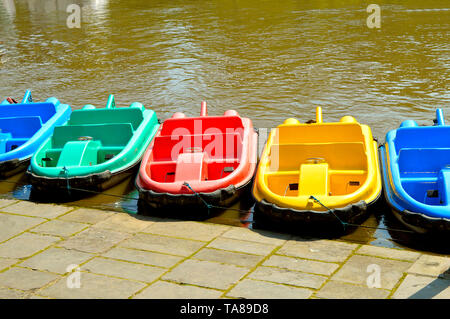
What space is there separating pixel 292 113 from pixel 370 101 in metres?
2.07

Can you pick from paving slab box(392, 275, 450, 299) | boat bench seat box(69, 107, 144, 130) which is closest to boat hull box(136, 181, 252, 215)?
boat bench seat box(69, 107, 144, 130)

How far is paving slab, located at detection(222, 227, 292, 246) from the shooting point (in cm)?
751

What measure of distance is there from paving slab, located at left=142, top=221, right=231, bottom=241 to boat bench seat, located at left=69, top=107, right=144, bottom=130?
324 cm

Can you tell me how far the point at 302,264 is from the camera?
680 cm

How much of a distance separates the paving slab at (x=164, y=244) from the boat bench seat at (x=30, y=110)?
16.0 feet

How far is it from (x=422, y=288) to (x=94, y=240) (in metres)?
4.01

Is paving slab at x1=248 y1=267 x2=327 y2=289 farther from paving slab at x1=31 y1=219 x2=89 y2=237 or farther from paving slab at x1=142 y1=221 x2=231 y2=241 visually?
paving slab at x1=31 y1=219 x2=89 y2=237

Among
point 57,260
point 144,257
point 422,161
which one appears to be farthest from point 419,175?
point 57,260

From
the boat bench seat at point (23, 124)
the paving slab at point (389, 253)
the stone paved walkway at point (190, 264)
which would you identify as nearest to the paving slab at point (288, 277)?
the stone paved walkway at point (190, 264)

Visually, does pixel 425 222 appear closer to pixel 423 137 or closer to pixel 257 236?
pixel 257 236

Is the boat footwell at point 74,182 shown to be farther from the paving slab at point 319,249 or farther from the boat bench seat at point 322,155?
the paving slab at point 319,249

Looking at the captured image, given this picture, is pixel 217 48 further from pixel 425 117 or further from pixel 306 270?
pixel 306 270

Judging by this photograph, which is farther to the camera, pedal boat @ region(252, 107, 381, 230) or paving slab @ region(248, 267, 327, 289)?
pedal boat @ region(252, 107, 381, 230)

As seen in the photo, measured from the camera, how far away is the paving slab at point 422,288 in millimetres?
5969
